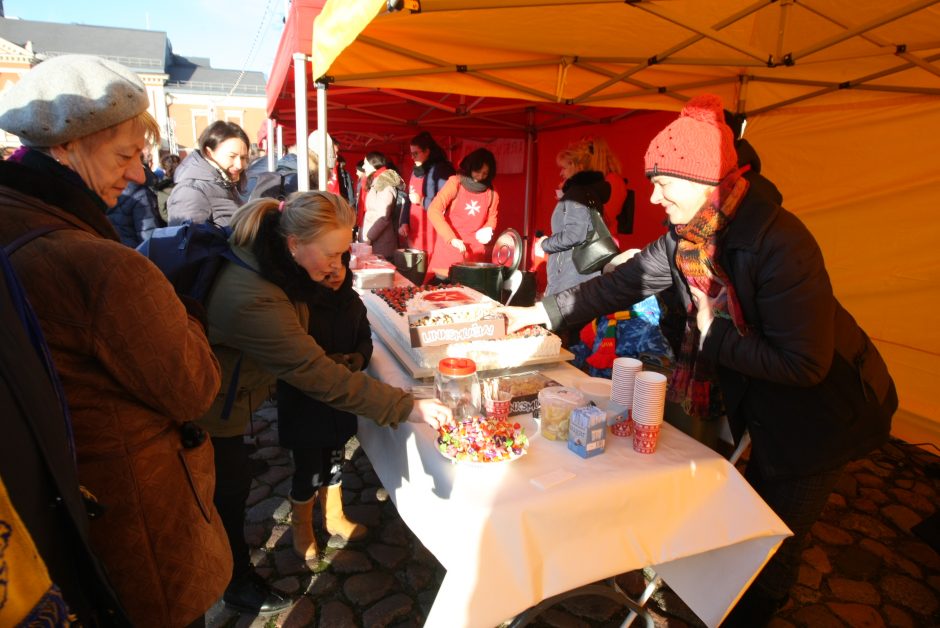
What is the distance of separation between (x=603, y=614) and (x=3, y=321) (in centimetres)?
211

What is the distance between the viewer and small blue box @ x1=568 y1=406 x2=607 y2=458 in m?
1.36

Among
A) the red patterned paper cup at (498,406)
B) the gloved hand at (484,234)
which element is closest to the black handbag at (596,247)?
the gloved hand at (484,234)

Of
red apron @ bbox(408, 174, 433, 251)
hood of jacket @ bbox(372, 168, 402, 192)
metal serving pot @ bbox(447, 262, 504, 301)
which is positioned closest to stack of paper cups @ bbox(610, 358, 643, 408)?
metal serving pot @ bbox(447, 262, 504, 301)

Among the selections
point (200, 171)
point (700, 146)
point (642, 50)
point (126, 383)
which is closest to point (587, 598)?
→ point (700, 146)

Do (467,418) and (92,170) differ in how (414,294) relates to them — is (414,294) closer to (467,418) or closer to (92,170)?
(467,418)

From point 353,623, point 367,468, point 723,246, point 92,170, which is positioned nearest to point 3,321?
point 92,170

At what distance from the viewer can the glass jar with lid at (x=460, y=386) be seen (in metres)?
1.48

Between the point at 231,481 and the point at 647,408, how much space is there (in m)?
1.36

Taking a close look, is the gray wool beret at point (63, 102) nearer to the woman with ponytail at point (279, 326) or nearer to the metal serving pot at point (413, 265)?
the woman with ponytail at point (279, 326)

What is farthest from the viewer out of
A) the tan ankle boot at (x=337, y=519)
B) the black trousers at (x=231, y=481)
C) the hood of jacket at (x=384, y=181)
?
the hood of jacket at (x=384, y=181)

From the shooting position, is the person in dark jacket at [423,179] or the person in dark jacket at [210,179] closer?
the person in dark jacket at [210,179]

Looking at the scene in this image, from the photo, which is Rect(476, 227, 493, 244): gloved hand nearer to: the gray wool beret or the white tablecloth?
the white tablecloth

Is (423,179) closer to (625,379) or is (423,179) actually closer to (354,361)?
(354,361)

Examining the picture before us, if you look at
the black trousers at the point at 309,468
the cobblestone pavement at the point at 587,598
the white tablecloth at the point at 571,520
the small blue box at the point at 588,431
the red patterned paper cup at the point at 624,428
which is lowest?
the cobblestone pavement at the point at 587,598
